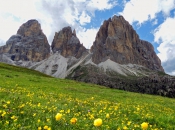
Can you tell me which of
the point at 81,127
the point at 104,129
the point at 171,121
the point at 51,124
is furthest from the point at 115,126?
the point at 171,121

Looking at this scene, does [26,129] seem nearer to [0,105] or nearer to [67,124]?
[67,124]

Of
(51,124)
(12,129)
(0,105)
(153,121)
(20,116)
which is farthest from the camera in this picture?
(153,121)

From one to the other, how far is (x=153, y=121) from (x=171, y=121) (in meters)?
1.14

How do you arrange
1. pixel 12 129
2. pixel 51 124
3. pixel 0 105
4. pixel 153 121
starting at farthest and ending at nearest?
1. pixel 153 121
2. pixel 0 105
3. pixel 51 124
4. pixel 12 129

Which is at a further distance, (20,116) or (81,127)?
(20,116)

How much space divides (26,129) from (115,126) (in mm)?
3991

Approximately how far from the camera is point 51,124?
774 centimetres

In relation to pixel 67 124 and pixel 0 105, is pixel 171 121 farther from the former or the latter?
pixel 0 105

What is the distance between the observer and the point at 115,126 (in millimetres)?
8953

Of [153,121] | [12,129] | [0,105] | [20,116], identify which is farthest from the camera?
[153,121]

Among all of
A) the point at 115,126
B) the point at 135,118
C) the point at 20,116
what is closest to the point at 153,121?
the point at 135,118

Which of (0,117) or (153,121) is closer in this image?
(0,117)

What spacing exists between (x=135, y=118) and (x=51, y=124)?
694 cm

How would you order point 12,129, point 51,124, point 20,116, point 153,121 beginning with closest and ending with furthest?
point 12,129
point 51,124
point 20,116
point 153,121
